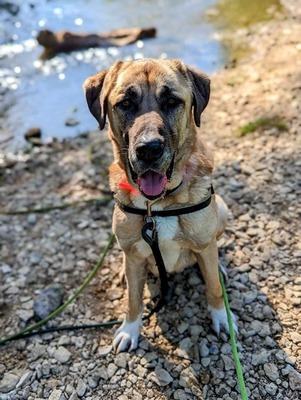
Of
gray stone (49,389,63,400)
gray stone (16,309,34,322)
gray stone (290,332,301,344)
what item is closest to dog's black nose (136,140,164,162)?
gray stone (290,332,301,344)

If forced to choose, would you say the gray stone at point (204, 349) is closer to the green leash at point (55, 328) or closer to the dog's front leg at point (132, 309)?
the dog's front leg at point (132, 309)

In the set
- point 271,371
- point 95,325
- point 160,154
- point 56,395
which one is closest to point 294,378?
point 271,371

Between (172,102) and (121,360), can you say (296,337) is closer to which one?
(121,360)

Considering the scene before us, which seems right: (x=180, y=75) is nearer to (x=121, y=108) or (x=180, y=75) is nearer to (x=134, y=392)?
(x=121, y=108)

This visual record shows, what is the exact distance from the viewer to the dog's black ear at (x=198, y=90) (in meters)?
3.30

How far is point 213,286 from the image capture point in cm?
368

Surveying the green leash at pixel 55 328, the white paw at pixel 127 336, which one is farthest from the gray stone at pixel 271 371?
the green leash at pixel 55 328

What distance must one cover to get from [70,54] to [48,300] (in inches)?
281

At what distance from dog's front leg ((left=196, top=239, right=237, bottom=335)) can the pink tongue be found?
0.68m

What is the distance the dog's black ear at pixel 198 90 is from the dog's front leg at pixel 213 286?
3.19 feet

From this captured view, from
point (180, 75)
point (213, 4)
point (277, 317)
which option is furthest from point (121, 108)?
point (213, 4)

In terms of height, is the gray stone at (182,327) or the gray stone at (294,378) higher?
the gray stone at (294,378)

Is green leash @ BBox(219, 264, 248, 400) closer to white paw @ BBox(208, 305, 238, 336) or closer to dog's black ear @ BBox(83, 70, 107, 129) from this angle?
white paw @ BBox(208, 305, 238, 336)

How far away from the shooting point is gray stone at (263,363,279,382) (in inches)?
134
